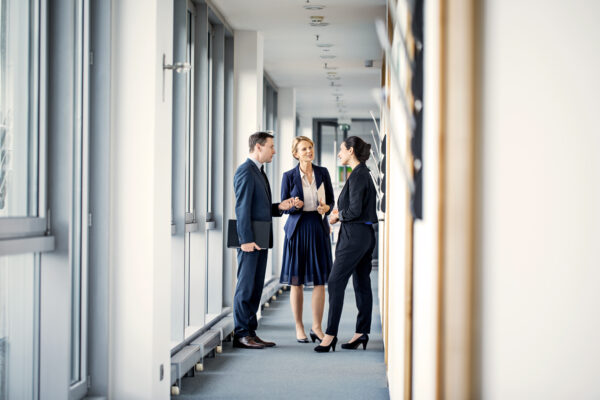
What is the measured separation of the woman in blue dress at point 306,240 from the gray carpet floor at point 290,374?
458 mm

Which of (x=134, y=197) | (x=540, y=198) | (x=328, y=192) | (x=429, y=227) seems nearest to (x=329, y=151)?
(x=328, y=192)

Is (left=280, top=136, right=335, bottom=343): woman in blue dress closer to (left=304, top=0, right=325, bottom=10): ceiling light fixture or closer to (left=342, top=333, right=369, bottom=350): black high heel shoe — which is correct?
(left=342, top=333, right=369, bottom=350): black high heel shoe

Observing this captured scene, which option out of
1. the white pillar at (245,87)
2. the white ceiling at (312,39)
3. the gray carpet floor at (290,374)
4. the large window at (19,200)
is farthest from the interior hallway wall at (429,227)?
the white pillar at (245,87)

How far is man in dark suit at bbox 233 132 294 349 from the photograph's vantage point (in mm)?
5375

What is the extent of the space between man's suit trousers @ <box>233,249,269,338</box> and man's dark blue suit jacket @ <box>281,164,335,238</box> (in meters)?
0.37

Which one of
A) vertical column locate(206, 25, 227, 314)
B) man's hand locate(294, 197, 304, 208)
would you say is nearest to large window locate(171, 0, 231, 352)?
vertical column locate(206, 25, 227, 314)

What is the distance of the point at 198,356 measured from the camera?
16.0 ft

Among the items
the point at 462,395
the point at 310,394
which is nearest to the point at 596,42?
the point at 462,395

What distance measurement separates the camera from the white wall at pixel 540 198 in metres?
0.90

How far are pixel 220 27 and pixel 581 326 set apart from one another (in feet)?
20.7

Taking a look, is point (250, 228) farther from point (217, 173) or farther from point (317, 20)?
point (317, 20)

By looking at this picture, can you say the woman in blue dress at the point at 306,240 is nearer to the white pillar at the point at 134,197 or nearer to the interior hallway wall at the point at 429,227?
the white pillar at the point at 134,197

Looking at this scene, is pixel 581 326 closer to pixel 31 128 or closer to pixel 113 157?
pixel 31 128

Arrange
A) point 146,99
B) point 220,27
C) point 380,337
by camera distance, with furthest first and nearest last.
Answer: point 220,27
point 380,337
point 146,99
